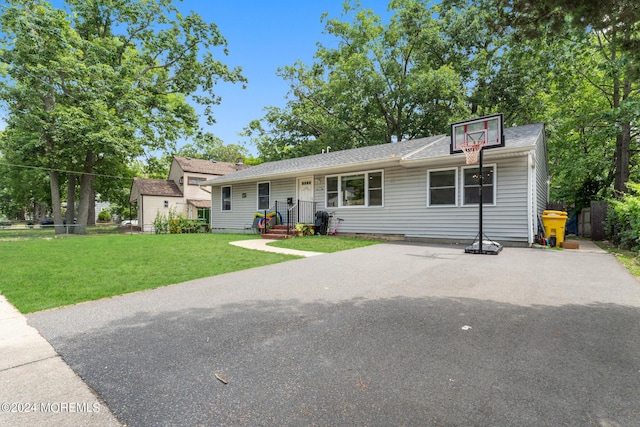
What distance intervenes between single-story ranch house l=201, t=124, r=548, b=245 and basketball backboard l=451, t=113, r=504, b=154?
75cm

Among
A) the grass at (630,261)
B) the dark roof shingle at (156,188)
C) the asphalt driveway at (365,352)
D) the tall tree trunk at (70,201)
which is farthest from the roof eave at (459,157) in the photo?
the tall tree trunk at (70,201)

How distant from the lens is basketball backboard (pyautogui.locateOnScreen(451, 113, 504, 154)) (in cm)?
789

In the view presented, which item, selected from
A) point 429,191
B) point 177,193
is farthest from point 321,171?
point 177,193

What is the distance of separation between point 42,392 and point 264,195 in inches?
530

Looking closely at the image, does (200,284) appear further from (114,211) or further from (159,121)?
(114,211)

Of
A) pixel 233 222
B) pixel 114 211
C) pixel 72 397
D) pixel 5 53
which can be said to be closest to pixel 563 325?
pixel 72 397

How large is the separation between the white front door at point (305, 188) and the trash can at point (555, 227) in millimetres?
8395

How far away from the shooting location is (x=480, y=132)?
27.3ft

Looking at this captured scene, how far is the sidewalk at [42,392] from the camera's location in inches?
69.0

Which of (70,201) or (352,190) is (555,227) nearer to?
(352,190)

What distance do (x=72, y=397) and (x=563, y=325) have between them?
4099mm

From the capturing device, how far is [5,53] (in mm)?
16016

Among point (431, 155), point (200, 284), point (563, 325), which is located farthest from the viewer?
point (431, 155)

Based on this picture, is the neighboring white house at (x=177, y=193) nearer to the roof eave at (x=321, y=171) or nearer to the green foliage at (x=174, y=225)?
the green foliage at (x=174, y=225)
